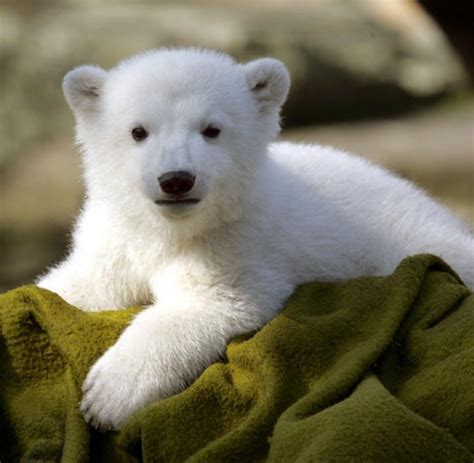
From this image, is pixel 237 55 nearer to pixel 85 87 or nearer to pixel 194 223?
pixel 85 87

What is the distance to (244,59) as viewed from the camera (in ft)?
35.2

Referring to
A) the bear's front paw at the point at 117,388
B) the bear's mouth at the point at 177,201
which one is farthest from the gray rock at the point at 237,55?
the bear's front paw at the point at 117,388

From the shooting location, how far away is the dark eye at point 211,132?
3421 mm

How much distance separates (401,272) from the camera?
10.7 feet

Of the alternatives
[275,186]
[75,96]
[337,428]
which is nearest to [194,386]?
[337,428]

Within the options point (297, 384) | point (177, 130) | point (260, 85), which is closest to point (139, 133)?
point (177, 130)

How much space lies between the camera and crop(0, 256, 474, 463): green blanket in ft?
8.68

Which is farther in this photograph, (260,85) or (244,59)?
(244,59)

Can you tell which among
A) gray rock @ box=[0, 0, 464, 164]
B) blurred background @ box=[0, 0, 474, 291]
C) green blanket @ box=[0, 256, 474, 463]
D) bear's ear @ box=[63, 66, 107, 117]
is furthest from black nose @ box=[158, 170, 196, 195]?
gray rock @ box=[0, 0, 464, 164]

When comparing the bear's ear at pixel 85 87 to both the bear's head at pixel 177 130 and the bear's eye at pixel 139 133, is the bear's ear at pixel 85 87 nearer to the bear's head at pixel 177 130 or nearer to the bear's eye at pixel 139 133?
the bear's head at pixel 177 130

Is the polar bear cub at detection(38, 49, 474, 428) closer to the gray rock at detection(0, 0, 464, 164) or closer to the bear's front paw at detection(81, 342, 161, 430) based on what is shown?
the bear's front paw at detection(81, 342, 161, 430)

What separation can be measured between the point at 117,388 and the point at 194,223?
70 cm

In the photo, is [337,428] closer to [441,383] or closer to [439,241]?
[441,383]

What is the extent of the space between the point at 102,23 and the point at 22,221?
2762 millimetres
